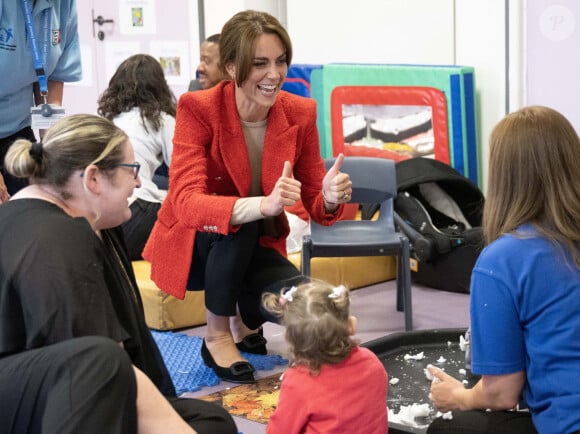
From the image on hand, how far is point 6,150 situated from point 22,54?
12.6 inches

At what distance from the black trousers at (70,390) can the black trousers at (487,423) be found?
0.69 metres

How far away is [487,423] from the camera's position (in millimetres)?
2072

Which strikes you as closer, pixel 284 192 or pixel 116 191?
pixel 116 191

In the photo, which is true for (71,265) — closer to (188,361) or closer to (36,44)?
(36,44)

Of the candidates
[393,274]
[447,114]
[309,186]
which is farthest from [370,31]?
[309,186]

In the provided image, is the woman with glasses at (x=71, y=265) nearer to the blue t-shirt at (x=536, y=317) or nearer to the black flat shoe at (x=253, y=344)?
the blue t-shirt at (x=536, y=317)

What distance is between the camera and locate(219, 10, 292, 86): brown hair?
10.3ft

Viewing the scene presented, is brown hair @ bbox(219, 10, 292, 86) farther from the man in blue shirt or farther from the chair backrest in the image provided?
the chair backrest

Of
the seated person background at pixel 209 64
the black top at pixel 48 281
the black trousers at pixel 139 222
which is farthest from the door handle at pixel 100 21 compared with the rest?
the black top at pixel 48 281

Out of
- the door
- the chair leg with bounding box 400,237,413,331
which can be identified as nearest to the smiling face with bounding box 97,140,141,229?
the chair leg with bounding box 400,237,413,331

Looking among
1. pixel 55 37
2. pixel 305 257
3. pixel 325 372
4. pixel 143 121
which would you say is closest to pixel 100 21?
pixel 143 121

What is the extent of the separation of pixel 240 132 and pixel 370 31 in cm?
269

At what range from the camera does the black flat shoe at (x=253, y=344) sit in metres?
3.64

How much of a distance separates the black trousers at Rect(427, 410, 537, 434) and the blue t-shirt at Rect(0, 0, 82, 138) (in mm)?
1832
